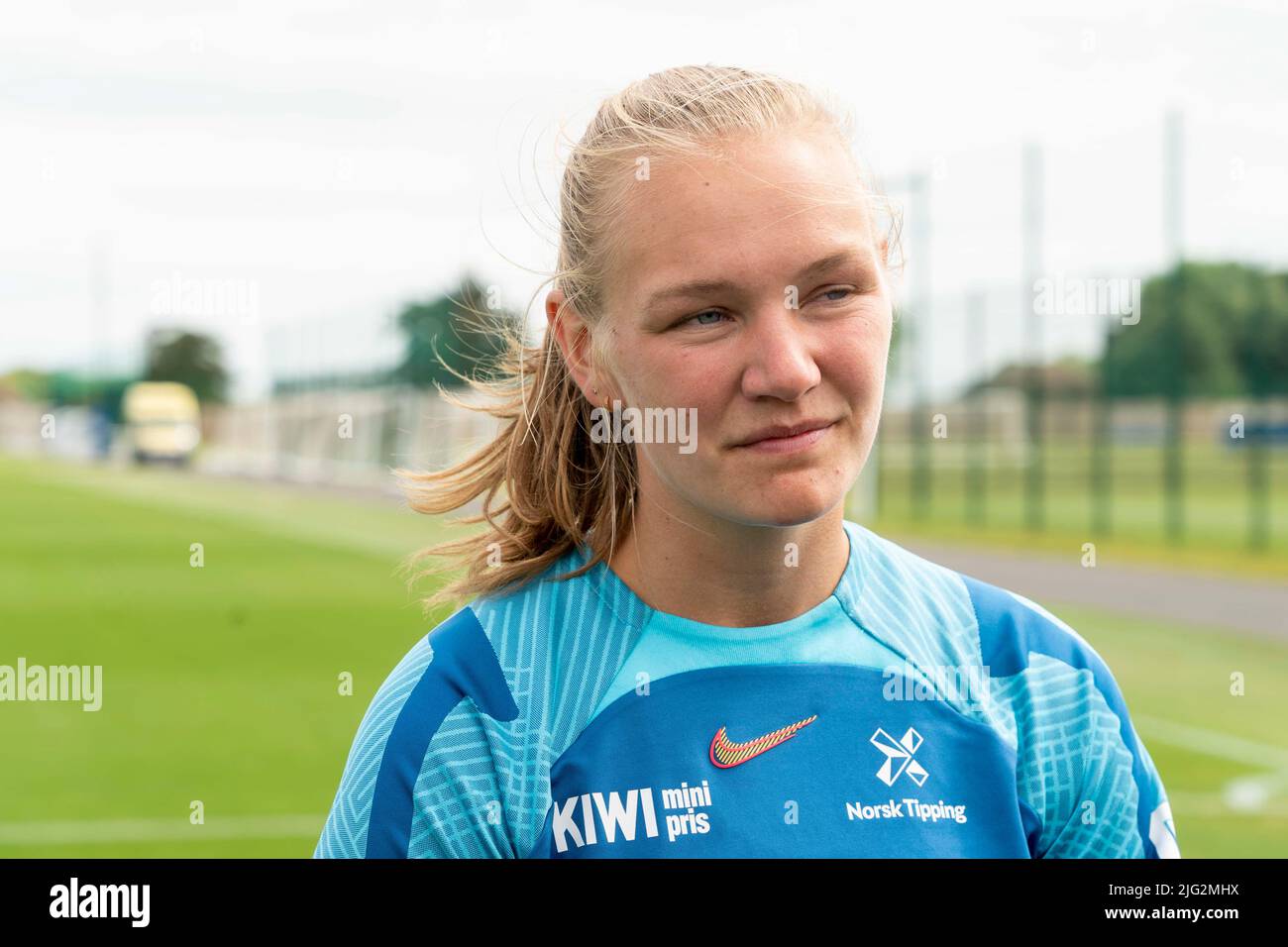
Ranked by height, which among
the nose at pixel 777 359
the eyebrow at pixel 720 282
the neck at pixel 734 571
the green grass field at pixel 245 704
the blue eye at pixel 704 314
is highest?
the eyebrow at pixel 720 282

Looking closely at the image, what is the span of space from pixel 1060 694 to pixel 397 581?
17068 mm

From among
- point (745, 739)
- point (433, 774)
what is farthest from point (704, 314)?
point (433, 774)

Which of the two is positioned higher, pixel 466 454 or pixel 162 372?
pixel 162 372

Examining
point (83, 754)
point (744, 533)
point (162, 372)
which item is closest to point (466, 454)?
point (744, 533)

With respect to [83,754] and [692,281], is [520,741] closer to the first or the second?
[692,281]

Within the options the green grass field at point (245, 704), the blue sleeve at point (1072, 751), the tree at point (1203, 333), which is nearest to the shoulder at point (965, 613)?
the blue sleeve at point (1072, 751)

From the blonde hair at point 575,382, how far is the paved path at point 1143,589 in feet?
34.7

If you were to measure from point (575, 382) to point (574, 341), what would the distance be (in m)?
0.16

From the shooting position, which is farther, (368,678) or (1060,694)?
(368,678)

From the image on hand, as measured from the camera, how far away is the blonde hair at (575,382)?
1977 millimetres

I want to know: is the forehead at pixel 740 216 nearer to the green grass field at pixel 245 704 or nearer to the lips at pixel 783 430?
the lips at pixel 783 430

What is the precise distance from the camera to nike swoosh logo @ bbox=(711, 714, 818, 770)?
1.93 metres

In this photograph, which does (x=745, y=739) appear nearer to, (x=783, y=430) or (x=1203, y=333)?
(x=783, y=430)

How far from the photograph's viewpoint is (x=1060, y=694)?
1998 mm
